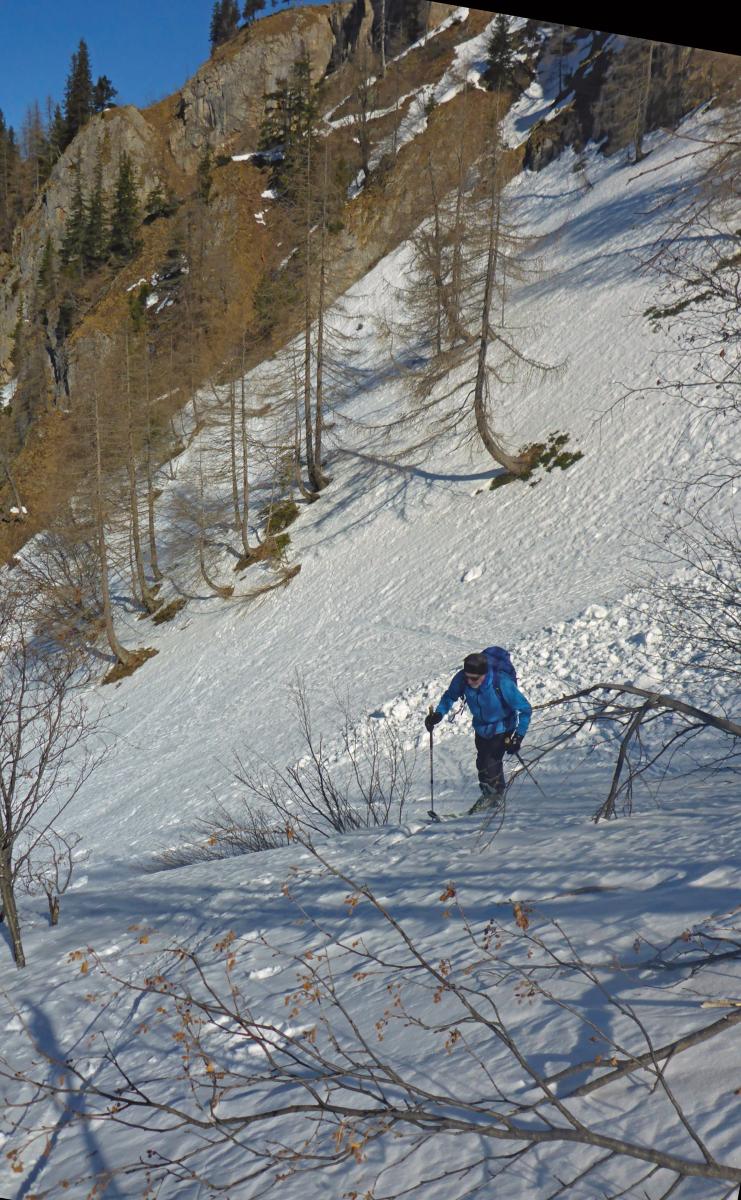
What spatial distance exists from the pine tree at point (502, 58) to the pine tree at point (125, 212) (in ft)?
58.2

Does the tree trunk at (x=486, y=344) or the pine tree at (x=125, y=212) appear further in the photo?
the pine tree at (x=125, y=212)

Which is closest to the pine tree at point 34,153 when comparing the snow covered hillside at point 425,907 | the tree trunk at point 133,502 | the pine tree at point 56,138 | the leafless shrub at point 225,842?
the pine tree at point 56,138

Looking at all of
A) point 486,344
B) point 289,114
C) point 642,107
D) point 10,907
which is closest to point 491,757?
point 10,907

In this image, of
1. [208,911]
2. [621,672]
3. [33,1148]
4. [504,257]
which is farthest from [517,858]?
[504,257]

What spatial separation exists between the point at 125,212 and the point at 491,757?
3961cm

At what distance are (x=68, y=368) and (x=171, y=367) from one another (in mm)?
9500

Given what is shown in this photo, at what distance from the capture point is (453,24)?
4588cm

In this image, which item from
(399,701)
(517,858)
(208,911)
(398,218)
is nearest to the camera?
(517,858)

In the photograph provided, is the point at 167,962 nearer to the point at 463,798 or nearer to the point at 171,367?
the point at 463,798

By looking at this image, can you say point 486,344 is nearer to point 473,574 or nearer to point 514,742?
point 473,574

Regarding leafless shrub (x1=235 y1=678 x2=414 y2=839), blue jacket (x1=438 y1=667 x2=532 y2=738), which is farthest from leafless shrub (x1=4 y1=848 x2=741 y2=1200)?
leafless shrub (x1=235 y1=678 x2=414 y2=839)

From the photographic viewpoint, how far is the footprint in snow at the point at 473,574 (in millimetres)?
16844

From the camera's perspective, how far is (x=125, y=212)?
38.7 metres

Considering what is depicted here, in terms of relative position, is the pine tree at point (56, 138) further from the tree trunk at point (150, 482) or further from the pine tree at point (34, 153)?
the tree trunk at point (150, 482)
